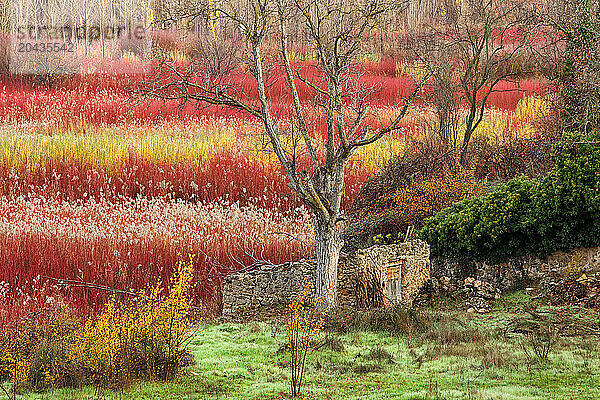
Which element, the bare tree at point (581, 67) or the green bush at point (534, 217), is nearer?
the green bush at point (534, 217)

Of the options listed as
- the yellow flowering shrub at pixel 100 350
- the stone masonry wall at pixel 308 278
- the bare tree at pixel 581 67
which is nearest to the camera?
the yellow flowering shrub at pixel 100 350

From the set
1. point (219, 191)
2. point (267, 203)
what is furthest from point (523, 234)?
point (219, 191)

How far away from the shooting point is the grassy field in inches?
248

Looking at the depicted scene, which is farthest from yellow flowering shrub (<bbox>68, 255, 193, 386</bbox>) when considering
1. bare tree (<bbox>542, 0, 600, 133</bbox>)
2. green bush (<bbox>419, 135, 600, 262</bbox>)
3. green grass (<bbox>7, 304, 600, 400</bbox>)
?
bare tree (<bbox>542, 0, 600, 133</bbox>)

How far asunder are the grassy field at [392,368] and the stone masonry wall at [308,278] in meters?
2.01

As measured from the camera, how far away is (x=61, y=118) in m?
24.4

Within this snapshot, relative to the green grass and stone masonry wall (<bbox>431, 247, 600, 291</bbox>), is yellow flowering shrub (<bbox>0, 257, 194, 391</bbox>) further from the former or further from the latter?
stone masonry wall (<bbox>431, 247, 600, 291</bbox>)

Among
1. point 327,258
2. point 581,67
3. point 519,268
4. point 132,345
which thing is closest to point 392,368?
point 132,345

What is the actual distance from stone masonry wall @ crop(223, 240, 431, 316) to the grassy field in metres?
2.01

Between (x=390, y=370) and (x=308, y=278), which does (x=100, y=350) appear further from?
(x=308, y=278)

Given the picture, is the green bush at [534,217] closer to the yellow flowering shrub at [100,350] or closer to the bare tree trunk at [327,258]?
the bare tree trunk at [327,258]

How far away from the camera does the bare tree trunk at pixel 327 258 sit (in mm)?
10094

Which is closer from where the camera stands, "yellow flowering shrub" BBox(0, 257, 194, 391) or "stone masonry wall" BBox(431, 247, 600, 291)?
"yellow flowering shrub" BBox(0, 257, 194, 391)

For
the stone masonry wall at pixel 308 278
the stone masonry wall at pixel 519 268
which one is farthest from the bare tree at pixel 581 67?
the stone masonry wall at pixel 308 278
